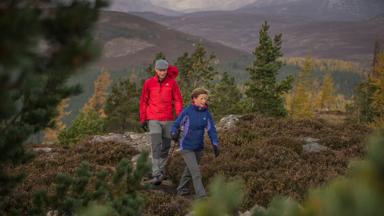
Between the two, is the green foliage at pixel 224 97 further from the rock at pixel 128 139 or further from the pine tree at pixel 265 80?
the rock at pixel 128 139

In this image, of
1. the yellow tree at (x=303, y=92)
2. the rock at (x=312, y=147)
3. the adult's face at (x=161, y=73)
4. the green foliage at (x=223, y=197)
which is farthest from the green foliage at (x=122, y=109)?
the green foliage at (x=223, y=197)

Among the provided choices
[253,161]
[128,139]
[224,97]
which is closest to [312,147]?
[253,161]

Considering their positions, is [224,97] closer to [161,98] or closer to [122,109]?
[122,109]

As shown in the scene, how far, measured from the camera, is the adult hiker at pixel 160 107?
9.80 m

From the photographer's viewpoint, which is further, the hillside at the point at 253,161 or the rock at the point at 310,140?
the rock at the point at 310,140

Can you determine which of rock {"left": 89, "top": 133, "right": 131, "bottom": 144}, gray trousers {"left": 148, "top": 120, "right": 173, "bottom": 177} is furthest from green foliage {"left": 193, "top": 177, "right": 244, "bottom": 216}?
rock {"left": 89, "top": 133, "right": 131, "bottom": 144}

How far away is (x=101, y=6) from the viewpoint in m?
2.58

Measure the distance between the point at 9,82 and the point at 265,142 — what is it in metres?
11.5

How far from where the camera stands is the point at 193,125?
8.63 meters

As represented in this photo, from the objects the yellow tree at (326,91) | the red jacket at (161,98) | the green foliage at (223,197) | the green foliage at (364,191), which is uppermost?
the green foliage at (364,191)

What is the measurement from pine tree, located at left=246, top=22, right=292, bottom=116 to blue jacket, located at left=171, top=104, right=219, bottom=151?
2440 cm

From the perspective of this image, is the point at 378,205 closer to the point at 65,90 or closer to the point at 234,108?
the point at 65,90

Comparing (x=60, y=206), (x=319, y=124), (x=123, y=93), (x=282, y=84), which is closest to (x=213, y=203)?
(x=60, y=206)

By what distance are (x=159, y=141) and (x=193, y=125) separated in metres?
1.78
